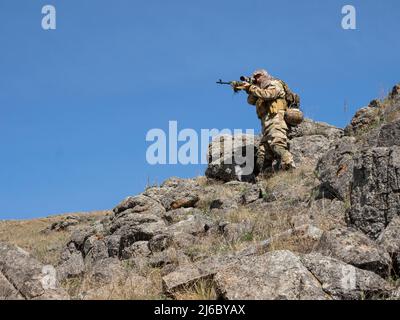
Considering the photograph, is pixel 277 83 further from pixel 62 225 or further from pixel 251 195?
pixel 62 225

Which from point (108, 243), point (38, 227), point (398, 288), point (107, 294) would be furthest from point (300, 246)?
point (38, 227)

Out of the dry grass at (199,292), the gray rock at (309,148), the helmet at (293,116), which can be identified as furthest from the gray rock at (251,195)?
the dry grass at (199,292)

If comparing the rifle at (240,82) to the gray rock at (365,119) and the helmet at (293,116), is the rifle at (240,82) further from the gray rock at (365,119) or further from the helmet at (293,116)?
the gray rock at (365,119)

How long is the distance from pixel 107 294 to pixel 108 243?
685cm

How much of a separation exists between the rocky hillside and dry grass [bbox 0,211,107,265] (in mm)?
225

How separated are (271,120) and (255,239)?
8643 millimetres

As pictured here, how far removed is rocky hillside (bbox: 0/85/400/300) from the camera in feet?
19.5

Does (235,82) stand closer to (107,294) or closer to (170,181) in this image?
(170,181)

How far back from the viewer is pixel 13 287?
6.33 m

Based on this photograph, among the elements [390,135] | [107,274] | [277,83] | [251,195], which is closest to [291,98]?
[277,83]

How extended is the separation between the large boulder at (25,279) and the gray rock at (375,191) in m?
4.75

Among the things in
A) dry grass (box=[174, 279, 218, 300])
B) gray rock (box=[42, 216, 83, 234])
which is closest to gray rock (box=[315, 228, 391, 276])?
dry grass (box=[174, 279, 218, 300])

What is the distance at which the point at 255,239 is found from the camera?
10.1 meters

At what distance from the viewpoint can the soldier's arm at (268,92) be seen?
18.1 metres
